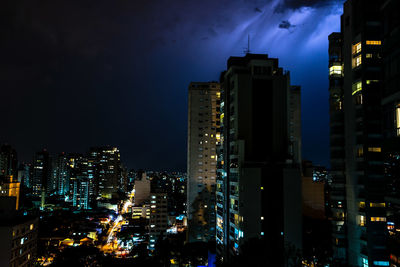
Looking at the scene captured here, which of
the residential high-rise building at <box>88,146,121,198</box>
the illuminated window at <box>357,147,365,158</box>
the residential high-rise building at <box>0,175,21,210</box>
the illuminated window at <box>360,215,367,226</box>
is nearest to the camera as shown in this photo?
the illuminated window at <box>360,215,367,226</box>

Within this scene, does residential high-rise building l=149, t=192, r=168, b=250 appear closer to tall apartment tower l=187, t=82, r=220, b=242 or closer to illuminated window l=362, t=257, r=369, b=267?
tall apartment tower l=187, t=82, r=220, b=242

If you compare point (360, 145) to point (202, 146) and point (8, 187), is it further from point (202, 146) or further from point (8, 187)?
point (8, 187)

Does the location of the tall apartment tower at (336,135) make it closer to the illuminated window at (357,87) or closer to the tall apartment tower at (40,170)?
the illuminated window at (357,87)

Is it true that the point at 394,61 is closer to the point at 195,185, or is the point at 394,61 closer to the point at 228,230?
the point at 228,230

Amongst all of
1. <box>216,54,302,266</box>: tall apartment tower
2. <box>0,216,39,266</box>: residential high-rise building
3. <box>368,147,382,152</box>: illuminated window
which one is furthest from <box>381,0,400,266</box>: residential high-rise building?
<box>0,216,39,266</box>: residential high-rise building

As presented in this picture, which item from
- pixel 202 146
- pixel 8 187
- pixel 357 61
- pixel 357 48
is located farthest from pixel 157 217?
pixel 357 48

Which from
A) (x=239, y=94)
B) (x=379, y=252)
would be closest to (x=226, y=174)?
(x=239, y=94)

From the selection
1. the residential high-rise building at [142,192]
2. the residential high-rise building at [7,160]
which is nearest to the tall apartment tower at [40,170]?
the residential high-rise building at [7,160]
